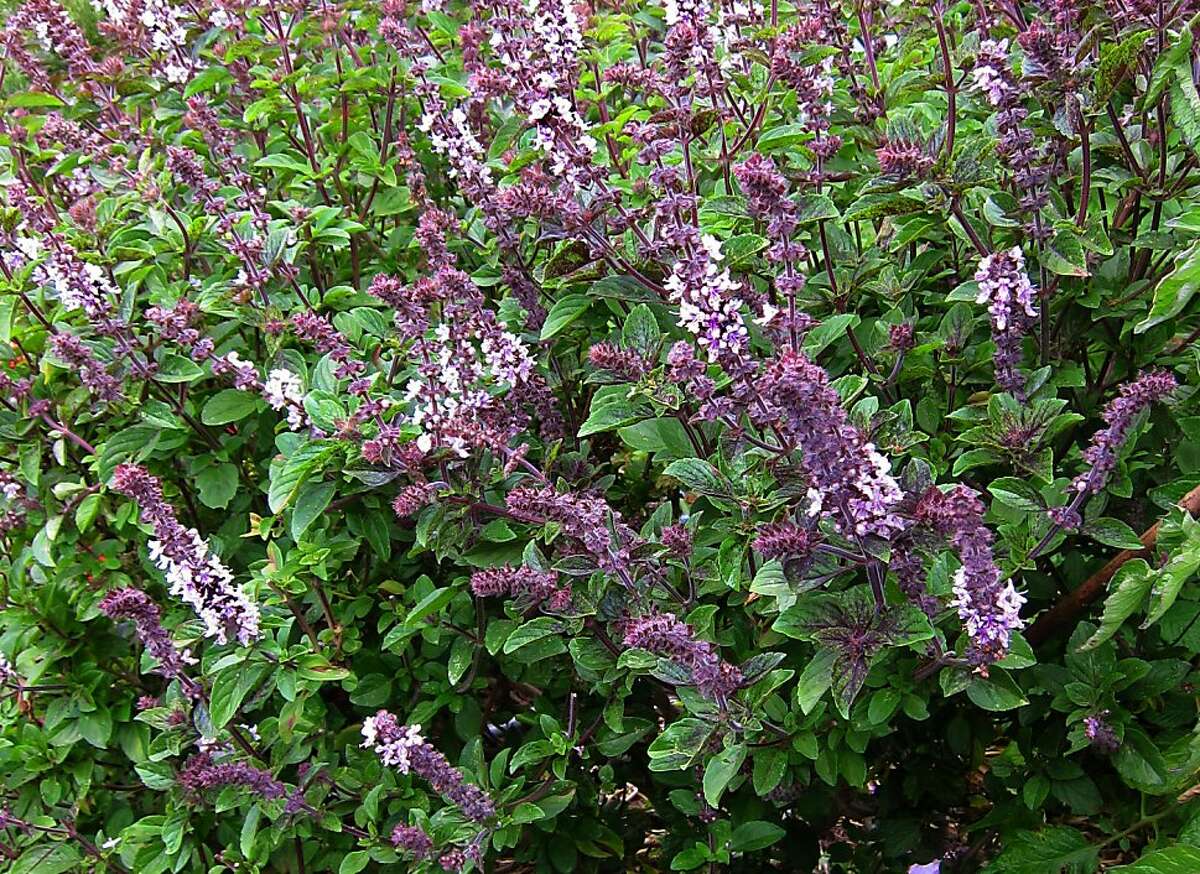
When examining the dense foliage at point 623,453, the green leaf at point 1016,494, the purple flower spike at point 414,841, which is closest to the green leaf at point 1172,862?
the dense foliage at point 623,453

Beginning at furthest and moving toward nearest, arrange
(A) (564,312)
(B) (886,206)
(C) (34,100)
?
(C) (34,100), (A) (564,312), (B) (886,206)

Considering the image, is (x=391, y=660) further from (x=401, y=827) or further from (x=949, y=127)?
(x=949, y=127)

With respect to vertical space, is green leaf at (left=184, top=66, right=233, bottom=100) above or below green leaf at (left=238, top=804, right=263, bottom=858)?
above

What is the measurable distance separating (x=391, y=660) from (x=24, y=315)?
1.39 m

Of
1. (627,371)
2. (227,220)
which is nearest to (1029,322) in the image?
(627,371)

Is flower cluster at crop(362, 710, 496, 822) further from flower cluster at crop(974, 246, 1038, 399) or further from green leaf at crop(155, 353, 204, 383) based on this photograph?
flower cluster at crop(974, 246, 1038, 399)

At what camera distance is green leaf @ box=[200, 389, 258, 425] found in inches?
107

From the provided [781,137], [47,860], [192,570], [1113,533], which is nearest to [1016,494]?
[1113,533]

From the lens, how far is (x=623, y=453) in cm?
311

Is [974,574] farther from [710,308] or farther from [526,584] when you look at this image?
[526,584]

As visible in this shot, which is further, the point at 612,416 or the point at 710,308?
the point at 612,416

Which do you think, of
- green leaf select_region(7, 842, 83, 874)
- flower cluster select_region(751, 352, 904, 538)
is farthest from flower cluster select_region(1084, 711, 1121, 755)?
green leaf select_region(7, 842, 83, 874)

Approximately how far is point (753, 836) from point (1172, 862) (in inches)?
39.2

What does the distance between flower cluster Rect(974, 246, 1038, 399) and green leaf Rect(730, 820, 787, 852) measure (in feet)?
3.70
